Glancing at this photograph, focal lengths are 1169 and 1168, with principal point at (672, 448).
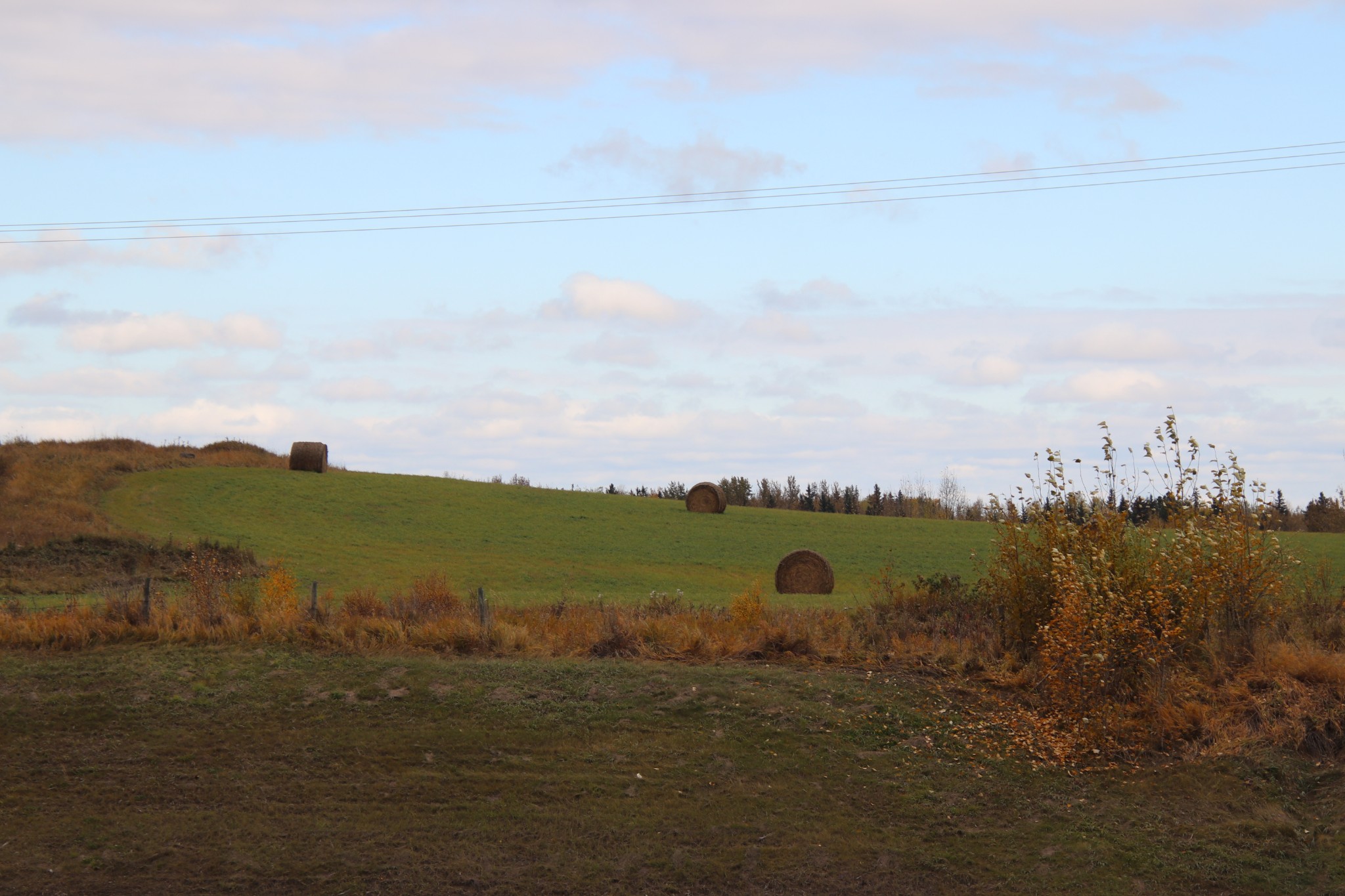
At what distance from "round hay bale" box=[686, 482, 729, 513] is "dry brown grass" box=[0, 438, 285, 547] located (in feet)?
62.9

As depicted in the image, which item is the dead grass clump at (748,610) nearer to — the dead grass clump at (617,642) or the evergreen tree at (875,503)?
the dead grass clump at (617,642)

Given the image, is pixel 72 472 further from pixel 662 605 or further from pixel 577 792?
pixel 577 792

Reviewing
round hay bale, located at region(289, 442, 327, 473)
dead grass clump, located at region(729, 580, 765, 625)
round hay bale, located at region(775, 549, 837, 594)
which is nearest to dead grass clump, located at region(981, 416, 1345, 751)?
dead grass clump, located at region(729, 580, 765, 625)

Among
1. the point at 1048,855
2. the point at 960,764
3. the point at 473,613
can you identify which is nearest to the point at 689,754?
the point at 960,764

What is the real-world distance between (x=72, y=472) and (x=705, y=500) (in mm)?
24624

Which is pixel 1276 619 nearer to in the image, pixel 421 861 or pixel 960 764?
pixel 960 764

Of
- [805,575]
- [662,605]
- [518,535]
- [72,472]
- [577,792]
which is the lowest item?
[577,792]

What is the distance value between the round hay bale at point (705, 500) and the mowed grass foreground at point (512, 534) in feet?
2.72

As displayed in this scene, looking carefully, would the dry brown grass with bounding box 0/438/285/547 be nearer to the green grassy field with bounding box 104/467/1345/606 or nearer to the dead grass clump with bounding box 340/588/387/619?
the green grassy field with bounding box 104/467/1345/606

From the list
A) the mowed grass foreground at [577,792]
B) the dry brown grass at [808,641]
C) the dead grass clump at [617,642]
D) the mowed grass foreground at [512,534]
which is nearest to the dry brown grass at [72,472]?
the mowed grass foreground at [512,534]

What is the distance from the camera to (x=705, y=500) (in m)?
50.4

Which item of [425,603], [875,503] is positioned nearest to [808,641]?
[425,603]

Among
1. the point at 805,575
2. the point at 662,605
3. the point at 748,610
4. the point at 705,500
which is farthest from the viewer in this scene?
the point at 705,500

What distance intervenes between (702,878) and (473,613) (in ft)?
31.7
